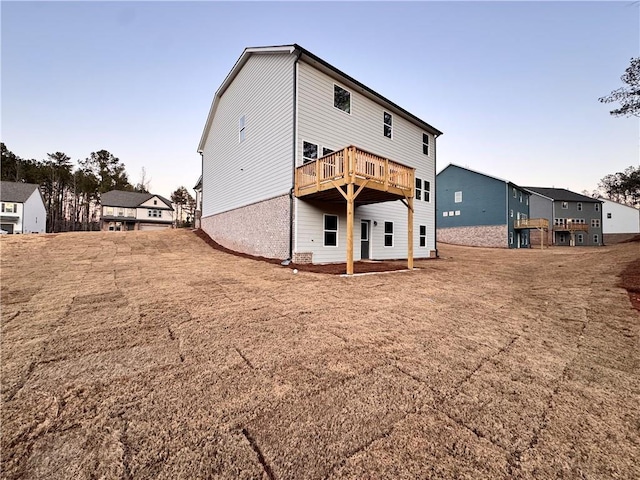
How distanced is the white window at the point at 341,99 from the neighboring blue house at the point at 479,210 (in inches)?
827

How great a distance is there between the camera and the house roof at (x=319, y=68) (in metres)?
10.1

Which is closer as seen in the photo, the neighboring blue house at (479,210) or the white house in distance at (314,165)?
the white house in distance at (314,165)

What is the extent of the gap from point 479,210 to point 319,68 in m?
23.8

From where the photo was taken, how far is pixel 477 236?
27062 millimetres

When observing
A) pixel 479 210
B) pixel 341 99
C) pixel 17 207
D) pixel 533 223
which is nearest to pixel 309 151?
pixel 341 99

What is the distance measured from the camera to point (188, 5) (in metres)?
11.5

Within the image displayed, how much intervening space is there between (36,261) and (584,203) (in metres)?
55.3

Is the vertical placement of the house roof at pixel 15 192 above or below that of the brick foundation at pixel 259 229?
above

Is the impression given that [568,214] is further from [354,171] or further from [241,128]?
[241,128]

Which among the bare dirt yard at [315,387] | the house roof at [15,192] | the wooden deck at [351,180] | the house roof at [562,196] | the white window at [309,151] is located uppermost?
the house roof at [562,196]

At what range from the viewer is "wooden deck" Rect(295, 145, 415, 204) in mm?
8141


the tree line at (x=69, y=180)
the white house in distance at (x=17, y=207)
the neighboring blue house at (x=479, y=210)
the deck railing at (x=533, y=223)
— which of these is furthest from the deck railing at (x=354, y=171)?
the tree line at (x=69, y=180)

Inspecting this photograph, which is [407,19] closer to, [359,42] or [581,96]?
[359,42]

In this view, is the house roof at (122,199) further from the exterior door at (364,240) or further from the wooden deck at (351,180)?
the exterior door at (364,240)
